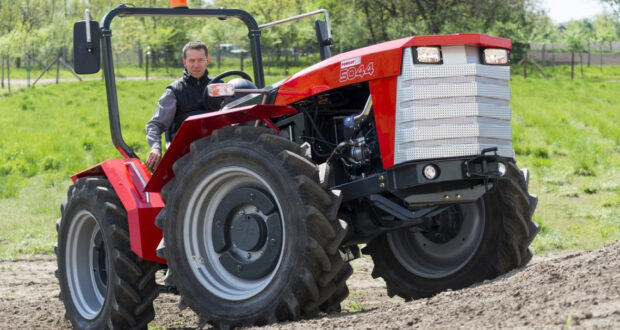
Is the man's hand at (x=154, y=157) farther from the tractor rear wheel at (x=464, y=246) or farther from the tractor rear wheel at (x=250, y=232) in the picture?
the tractor rear wheel at (x=464, y=246)

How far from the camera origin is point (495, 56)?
5.02m

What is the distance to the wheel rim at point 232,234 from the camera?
4.93m

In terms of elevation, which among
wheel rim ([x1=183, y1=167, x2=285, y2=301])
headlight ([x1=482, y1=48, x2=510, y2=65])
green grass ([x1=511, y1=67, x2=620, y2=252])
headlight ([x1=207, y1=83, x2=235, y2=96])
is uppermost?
headlight ([x1=482, y1=48, x2=510, y2=65])

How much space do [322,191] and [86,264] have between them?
2.53 m

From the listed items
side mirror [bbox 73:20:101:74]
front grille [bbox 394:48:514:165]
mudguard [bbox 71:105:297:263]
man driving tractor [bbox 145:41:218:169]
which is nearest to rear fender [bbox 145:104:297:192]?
mudguard [bbox 71:105:297:263]

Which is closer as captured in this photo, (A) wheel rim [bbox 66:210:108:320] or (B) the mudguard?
(B) the mudguard

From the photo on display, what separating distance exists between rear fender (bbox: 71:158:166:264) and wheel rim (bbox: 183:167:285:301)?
1.67ft

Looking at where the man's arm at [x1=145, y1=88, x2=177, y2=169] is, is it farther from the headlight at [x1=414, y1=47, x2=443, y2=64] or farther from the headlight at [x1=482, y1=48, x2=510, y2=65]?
the headlight at [x1=482, y1=48, x2=510, y2=65]

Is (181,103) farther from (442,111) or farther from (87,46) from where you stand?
(442,111)

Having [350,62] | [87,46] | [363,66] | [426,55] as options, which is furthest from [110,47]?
[426,55]

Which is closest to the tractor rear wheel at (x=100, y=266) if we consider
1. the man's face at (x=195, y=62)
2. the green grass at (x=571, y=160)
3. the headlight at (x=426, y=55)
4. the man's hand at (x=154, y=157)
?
the man's hand at (x=154, y=157)

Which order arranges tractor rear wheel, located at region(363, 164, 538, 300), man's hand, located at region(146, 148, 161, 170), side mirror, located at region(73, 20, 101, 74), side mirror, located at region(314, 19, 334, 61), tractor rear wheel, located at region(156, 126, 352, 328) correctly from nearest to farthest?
tractor rear wheel, located at region(156, 126, 352, 328) < tractor rear wheel, located at region(363, 164, 538, 300) < side mirror, located at region(73, 20, 101, 74) < man's hand, located at region(146, 148, 161, 170) < side mirror, located at region(314, 19, 334, 61)

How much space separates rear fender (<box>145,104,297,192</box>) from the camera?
16.8ft

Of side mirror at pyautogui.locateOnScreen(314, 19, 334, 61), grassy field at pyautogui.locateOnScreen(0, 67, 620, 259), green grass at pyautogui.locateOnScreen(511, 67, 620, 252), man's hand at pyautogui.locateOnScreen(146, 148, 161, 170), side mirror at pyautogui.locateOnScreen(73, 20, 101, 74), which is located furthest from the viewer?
grassy field at pyautogui.locateOnScreen(0, 67, 620, 259)
